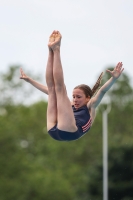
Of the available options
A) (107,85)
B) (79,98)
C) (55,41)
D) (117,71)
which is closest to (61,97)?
(79,98)

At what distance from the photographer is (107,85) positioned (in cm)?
1370

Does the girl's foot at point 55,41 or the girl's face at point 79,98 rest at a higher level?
the girl's foot at point 55,41

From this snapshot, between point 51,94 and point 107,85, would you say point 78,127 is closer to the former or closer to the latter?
point 51,94

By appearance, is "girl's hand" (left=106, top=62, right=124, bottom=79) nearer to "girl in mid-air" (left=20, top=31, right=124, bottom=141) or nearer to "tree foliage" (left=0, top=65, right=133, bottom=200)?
"girl in mid-air" (left=20, top=31, right=124, bottom=141)

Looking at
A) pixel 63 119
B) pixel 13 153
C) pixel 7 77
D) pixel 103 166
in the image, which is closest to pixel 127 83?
pixel 7 77

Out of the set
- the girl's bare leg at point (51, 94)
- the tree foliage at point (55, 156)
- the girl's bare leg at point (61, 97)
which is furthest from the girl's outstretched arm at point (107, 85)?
the tree foliage at point (55, 156)

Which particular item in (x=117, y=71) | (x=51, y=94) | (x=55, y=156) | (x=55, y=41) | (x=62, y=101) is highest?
(x=55, y=41)

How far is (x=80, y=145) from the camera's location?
7188cm

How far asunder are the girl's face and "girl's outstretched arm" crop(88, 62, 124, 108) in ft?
0.39

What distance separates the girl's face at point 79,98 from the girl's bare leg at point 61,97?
0.60m

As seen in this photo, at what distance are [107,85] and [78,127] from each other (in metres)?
0.97

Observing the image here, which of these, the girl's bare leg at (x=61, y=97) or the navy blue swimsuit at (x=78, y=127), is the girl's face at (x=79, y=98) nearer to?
the navy blue swimsuit at (x=78, y=127)

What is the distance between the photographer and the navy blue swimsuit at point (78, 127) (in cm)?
1377

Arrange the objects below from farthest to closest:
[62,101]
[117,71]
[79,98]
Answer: [79,98] → [117,71] → [62,101]
